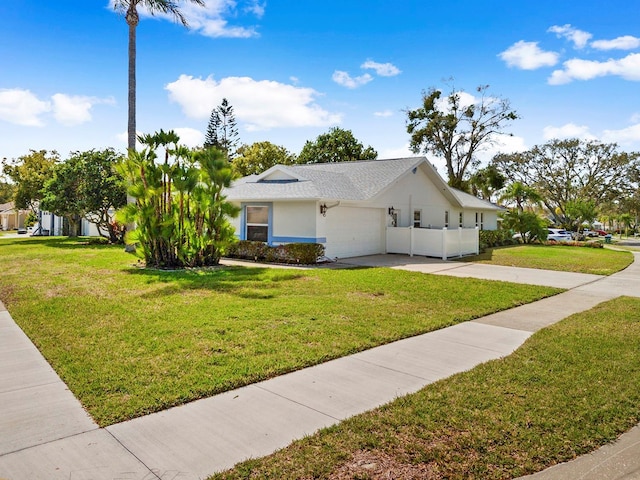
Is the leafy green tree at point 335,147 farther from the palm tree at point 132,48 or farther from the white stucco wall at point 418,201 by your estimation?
the palm tree at point 132,48

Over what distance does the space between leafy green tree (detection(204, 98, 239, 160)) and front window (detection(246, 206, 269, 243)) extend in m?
32.2

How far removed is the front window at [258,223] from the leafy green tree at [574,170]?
41.6 m

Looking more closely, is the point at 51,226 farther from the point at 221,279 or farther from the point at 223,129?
the point at 221,279

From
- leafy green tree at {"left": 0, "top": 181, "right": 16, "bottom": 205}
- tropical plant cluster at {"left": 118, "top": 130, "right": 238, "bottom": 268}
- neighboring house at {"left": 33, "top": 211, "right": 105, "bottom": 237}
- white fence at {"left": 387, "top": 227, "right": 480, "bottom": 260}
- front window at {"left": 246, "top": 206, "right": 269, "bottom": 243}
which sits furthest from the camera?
leafy green tree at {"left": 0, "top": 181, "right": 16, "bottom": 205}

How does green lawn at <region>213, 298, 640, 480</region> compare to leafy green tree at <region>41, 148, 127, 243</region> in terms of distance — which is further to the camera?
leafy green tree at <region>41, 148, 127, 243</region>

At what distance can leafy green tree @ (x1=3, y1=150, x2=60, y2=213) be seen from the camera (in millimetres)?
30781

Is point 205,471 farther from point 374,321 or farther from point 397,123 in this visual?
point 397,123

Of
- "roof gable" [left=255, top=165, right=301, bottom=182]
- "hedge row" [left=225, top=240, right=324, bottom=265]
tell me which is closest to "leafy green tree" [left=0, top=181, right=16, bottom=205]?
"roof gable" [left=255, top=165, right=301, bottom=182]

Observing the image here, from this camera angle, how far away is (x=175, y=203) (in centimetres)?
1404

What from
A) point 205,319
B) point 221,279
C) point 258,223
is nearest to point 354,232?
point 258,223

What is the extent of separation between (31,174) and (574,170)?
5584 cm

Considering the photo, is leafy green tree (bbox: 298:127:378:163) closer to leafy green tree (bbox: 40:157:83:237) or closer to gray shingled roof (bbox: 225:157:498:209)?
gray shingled roof (bbox: 225:157:498:209)

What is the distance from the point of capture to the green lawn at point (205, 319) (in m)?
4.66

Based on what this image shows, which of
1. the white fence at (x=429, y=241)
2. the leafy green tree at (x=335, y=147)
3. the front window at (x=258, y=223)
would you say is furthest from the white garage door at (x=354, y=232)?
the leafy green tree at (x=335, y=147)
